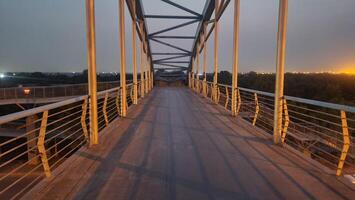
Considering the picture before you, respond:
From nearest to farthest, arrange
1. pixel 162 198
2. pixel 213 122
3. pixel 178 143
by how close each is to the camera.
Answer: pixel 162 198, pixel 178 143, pixel 213 122

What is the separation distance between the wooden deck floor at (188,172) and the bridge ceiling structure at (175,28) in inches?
242

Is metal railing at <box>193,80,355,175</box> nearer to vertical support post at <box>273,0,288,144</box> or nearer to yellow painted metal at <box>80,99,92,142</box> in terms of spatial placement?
vertical support post at <box>273,0,288,144</box>

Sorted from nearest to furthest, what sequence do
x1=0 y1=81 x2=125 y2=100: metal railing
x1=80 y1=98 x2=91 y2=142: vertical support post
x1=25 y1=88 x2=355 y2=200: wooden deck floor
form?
x1=25 y1=88 x2=355 y2=200: wooden deck floor < x1=80 y1=98 x2=91 y2=142: vertical support post < x1=0 y1=81 x2=125 y2=100: metal railing

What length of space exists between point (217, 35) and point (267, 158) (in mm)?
7553

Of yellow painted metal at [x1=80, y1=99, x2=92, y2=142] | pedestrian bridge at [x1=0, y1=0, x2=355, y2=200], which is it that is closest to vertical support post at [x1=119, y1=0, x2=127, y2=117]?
pedestrian bridge at [x1=0, y1=0, x2=355, y2=200]

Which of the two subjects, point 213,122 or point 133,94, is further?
point 133,94

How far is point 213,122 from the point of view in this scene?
610cm

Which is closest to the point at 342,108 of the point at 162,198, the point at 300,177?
the point at 300,177

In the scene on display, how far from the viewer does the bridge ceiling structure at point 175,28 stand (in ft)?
46.5

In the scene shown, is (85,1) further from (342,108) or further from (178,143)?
(342,108)

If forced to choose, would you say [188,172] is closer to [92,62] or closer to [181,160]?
[181,160]

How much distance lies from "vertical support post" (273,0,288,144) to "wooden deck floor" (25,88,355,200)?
0.28 metres

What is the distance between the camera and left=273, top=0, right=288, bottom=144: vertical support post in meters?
3.97

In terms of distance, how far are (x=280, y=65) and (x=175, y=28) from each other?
12.7m
